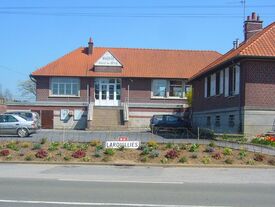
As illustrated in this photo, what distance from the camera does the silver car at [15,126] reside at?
3197cm

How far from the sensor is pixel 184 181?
14406 millimetres

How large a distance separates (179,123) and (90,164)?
22.2m

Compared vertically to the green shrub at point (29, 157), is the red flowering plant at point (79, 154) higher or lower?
higher

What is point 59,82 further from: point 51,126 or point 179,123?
point 179,123

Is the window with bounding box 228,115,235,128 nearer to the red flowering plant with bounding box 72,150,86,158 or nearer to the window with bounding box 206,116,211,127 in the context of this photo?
the window with bounding box 206,116,211,127

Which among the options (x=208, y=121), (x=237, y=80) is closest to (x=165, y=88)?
(x=208, y=121)

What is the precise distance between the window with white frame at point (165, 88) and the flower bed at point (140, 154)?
30.5 m

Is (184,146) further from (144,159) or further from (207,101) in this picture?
(207,101)

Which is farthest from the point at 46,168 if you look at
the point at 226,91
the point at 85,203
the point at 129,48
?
the point at 129,48

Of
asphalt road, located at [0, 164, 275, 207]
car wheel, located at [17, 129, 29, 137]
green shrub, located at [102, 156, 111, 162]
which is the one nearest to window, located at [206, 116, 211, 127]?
car wheel, located at [17, 129, 29, 137]

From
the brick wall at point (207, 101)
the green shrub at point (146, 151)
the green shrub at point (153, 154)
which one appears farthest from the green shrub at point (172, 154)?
the brick wall at point (207, 101)

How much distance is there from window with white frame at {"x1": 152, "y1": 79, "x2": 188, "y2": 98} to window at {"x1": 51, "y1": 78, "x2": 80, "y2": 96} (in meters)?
7.86

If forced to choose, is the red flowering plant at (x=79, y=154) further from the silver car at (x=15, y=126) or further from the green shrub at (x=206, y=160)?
the silver car at (x=15, y=126)

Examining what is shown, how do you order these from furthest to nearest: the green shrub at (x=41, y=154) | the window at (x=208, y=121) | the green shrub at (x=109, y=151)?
the window at (x=208, y=121) < the green shrub at (x=109, y=151) < the green shrub at (x=41, y=154)
